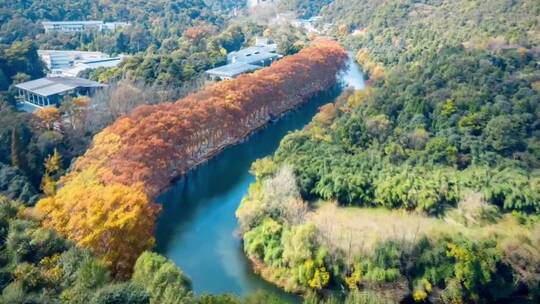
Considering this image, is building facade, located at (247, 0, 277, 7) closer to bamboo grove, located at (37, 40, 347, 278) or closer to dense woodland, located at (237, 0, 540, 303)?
bamboo grove, located at (37, 40, 347, 278)

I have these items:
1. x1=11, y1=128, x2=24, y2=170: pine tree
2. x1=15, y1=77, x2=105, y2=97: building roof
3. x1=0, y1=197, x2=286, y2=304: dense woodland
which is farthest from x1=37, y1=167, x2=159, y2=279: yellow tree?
x1=15, y1=77, x2=105, y2=97: building roof

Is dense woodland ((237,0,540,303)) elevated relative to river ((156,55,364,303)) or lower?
elevated

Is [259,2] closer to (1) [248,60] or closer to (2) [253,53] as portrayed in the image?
(2) [253,53]

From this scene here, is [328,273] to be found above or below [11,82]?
above

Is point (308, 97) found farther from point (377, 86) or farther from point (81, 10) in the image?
point (81, 10)

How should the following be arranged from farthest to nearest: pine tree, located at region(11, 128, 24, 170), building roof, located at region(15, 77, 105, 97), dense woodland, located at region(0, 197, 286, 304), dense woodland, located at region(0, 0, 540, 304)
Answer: building roof, located at region(15, 77, 105, 97)
pine tree, located at region(11, 128, 24, 170)
dense woodland, located at region(0, 0, 540, 304)
dense woodland, located at region(0, 197, 286, 304)

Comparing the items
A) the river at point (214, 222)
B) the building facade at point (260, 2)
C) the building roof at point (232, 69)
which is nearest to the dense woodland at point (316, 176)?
the river at point (214, 222)

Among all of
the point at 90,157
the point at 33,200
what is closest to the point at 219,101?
the point at 90,157

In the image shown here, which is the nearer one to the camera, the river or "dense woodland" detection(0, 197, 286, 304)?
"dense woodland" detection(0, 197, 286, 304)
